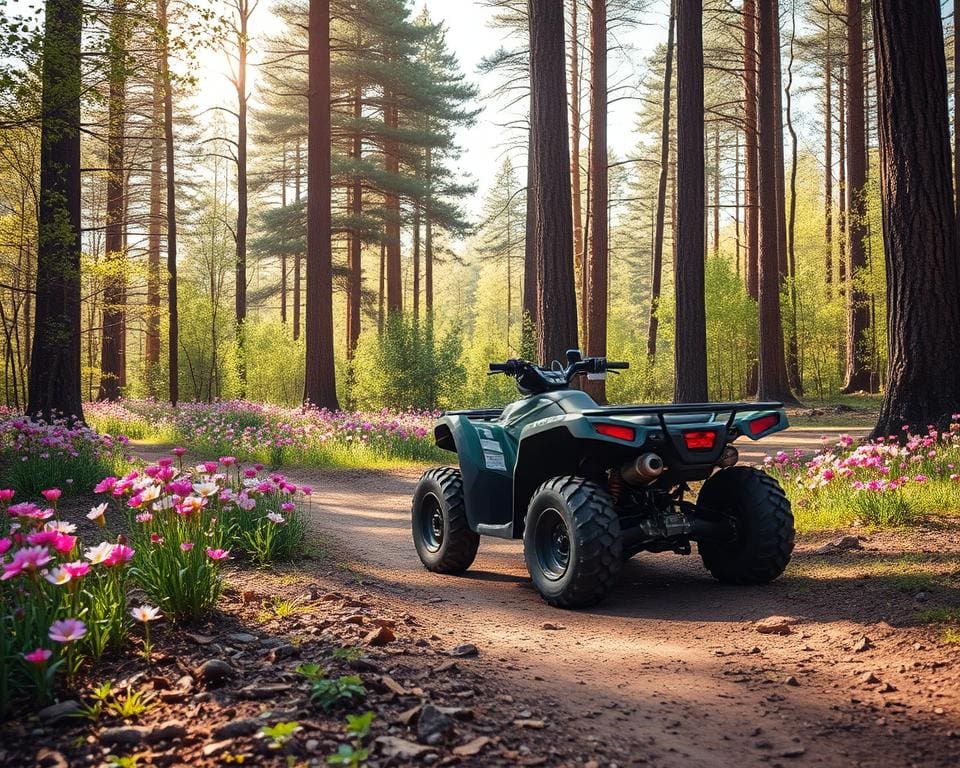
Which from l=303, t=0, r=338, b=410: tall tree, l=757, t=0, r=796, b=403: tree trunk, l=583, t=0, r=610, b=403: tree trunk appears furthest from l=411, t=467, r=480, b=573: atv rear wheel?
l=583, t=0, r=610, b=403: tree trunk

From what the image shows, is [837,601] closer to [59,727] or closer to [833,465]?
[833,465]

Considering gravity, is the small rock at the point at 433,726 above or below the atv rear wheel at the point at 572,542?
below

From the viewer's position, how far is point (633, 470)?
4.99m

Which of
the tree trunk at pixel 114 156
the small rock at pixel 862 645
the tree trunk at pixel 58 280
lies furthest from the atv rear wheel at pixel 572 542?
the tree trunk at pixel 58 280

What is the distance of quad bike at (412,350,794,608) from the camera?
488 centimetres

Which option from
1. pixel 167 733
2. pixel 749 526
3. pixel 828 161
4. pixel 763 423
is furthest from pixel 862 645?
pixel 828 161

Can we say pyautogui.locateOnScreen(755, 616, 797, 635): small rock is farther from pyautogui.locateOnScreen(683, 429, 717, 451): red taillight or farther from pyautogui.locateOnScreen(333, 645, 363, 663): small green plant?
pyautogui.locateOnScreen(333, 645, 363, 663): small green plant

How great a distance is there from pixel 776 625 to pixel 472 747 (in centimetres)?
256

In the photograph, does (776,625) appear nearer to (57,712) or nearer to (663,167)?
(57,712)

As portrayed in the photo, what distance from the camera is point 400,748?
8.52 ft

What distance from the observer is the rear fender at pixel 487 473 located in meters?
5.93

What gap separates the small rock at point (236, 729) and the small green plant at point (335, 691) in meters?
0.24

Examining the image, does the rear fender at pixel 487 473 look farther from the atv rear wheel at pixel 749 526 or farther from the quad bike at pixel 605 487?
the atv rear wheel at pixel 749 526

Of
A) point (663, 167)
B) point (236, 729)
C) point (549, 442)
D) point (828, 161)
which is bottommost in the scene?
point (236, 729)
